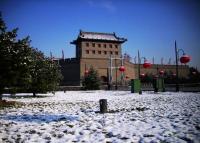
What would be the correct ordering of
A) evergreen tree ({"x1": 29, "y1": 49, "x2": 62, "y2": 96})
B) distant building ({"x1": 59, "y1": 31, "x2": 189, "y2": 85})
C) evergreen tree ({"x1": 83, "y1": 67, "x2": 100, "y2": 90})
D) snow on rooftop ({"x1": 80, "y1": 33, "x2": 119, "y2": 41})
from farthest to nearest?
1. snow on rooftop ({"x1": 80, "y1": 33, "x2": 119, "y2": 41})
2. distant building ({"x1": 59, "y1": 31, "x2": 189, "y2": 85})
3. evergreen tree ({"x1": 83, "y1": 67, "x2": 100, "y2": 90})
4. evergreen tree ({"x1": 29, "y1": 49, "x2": 62, "y2": 96})

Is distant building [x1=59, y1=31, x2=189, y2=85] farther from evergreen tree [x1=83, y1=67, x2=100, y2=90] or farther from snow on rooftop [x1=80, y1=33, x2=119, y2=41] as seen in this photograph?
evergreen tree [x1=83, y1=67, x2=100, y2=90]

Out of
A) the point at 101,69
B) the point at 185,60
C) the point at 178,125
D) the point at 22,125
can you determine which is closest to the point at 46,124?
the point at 22,125

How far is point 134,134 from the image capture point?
614 centimetres

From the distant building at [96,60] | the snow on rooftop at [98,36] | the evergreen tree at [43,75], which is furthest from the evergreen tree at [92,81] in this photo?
the evergreen tree at [43,75]

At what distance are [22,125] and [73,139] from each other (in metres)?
2.67

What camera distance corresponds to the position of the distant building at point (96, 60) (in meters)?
60.2

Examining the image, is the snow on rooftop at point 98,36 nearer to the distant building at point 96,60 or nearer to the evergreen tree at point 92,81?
the distant building at point 96,60

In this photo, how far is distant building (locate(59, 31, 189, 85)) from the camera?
60178 millimetres

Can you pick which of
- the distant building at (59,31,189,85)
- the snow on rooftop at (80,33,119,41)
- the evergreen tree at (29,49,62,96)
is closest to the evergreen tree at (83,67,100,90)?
the distant building at (59,31,189,85)

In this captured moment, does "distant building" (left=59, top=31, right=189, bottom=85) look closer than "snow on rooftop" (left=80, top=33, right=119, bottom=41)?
Yes

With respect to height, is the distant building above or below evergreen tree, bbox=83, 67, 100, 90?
above

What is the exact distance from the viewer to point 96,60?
62.7 metres

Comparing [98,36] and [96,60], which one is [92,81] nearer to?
[96,60]

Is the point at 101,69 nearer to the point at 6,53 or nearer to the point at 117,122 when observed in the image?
the point at 6,53
